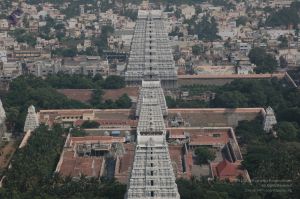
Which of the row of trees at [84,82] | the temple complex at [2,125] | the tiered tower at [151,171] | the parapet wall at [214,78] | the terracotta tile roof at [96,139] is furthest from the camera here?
the parapet wall at [214,78]

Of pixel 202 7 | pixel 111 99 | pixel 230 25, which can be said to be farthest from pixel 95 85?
pixel 202 7

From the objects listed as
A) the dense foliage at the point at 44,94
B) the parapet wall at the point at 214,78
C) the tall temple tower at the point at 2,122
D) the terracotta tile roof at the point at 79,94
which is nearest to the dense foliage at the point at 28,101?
the dense foliage at the point at 44,94

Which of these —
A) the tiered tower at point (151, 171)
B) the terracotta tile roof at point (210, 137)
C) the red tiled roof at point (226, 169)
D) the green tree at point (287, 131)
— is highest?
the tiered tower at point (151, 171)

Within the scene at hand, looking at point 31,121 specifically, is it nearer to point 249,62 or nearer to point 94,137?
point 94,137

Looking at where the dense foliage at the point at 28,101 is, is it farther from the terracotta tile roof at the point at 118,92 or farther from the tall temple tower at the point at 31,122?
the terracotta tile roof at the point at 118,92

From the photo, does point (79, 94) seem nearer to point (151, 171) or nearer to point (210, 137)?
point (210, 137)

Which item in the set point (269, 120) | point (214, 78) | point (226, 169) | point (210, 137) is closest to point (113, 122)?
point (210, 137)
